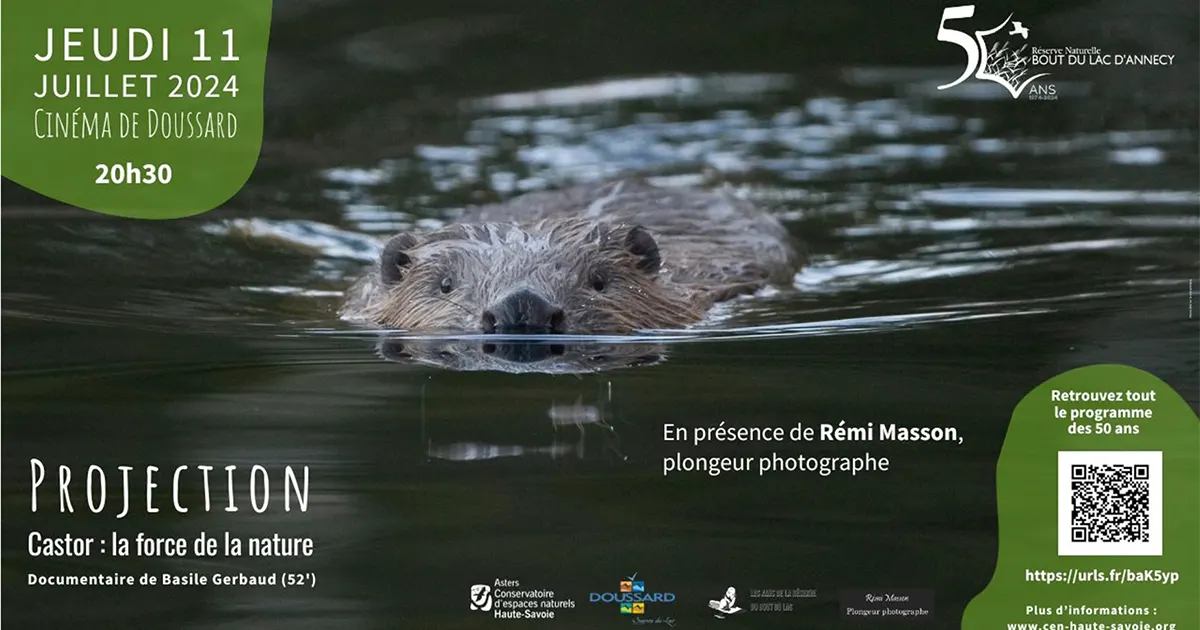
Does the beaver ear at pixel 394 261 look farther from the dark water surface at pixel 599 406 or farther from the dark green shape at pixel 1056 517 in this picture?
the dark green shape at pixel 1056 517

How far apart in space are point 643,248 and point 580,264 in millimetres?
310

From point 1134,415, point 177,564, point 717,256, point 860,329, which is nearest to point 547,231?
point 717,256

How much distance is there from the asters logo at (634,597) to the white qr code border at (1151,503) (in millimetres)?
977

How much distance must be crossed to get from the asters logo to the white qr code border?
977mm

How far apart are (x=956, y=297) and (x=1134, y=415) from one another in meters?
A: 0.51

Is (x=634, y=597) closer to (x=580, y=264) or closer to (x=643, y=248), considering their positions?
(x=580, y=264)

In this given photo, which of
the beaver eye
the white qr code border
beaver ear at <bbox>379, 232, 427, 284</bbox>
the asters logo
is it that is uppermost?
beaver ear at <bbox>379, 232, 427, 284</bbox>

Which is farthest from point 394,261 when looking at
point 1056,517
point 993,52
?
point 1056,517

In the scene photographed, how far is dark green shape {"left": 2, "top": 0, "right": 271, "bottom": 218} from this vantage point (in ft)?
11.1

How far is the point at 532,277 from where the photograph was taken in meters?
3.85

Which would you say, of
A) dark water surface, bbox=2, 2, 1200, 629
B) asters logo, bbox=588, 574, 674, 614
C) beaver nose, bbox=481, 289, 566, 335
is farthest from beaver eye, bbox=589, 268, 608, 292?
asters logo, bbox=588, 574, 674, 614

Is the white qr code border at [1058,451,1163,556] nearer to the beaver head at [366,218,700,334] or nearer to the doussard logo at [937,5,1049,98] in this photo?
the doussard logo at [937,5,1049,98]

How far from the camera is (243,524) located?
11.0ft

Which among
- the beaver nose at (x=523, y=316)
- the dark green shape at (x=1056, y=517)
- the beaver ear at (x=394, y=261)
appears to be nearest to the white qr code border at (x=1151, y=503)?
the dark green shape at (x=1056, y=517)
